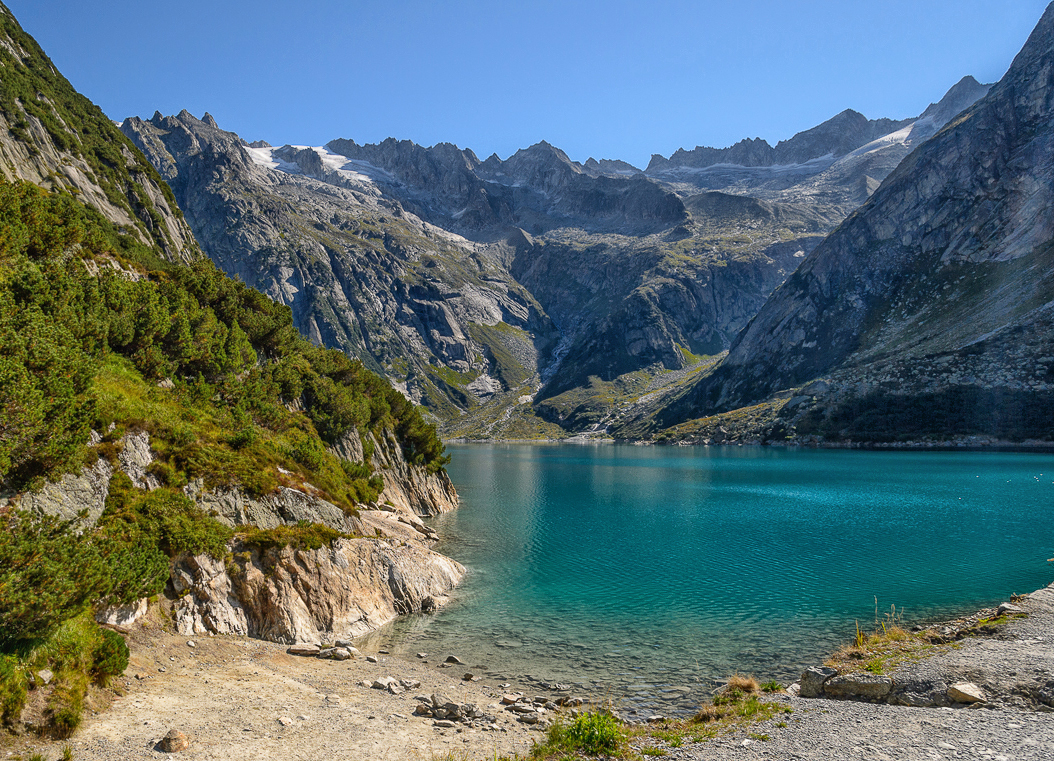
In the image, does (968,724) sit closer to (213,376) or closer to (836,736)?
(836,736)

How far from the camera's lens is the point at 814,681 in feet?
62.6

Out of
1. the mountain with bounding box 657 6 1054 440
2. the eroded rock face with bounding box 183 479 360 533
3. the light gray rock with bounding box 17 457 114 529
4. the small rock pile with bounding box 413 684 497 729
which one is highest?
the mountain with bounding box 657 6 1054 440

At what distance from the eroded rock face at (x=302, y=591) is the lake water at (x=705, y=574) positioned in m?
1.90

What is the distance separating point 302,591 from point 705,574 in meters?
27.0

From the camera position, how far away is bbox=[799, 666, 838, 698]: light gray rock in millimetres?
18703

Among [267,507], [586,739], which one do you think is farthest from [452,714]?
[267,507]

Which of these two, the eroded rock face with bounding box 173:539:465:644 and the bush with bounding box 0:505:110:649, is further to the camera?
the eroded rock face with bounding box 173:539:465:644

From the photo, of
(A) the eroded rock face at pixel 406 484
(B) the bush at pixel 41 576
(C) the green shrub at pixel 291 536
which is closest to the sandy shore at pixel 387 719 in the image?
(B) the bush at pixel 41 576

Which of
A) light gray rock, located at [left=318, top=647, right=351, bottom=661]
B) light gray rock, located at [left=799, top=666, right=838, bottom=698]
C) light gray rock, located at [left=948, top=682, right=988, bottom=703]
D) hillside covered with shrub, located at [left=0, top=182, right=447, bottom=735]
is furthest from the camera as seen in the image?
light gray rock, located at [left=318, top=647, right=351, bottom=661]

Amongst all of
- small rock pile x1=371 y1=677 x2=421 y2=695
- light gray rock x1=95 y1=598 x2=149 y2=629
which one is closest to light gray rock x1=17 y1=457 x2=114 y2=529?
light gray rock x1=95 y1=598 x2=149 y2=629

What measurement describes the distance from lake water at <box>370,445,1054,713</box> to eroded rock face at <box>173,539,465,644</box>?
1.90 metres

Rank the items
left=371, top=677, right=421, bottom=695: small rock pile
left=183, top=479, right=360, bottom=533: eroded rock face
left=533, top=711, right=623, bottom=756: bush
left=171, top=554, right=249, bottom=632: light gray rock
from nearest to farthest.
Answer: left=533, top=711, right=623, bottom=756: bush → left=371, top=677, right=421, bottom=695: small rock pile → left=171, top=554, right=249, bottom=632: light gray rock → left=183, top=479, right=360, bottom=533: eroded rock face

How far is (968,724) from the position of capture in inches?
590

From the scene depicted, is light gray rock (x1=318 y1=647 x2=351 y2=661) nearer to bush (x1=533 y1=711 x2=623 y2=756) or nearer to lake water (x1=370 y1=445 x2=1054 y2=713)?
lake water (x1=370 y1=445 x2=1054 y2=713)
